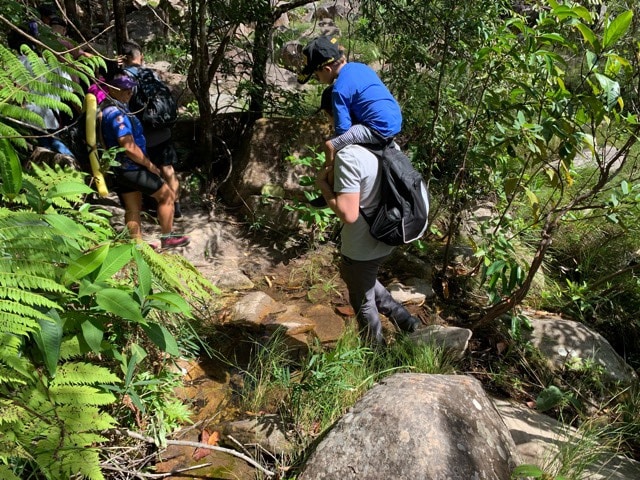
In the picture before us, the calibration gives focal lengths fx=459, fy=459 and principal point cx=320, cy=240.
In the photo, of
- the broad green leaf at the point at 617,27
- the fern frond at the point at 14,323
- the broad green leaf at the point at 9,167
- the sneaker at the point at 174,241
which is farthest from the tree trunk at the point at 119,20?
the broad green leaf at the point at 617,27

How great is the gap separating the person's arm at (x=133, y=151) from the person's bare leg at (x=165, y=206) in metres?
0.27

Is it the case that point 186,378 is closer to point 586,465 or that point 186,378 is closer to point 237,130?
point 586,465

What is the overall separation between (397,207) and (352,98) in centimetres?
82

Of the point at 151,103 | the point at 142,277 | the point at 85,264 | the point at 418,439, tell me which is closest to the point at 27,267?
the point at 85,264

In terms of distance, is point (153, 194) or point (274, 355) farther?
point (153, 194)

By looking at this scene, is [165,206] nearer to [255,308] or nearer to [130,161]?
[130,161]

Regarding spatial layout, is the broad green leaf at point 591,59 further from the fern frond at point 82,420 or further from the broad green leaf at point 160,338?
→ the fern frond at point 82,420

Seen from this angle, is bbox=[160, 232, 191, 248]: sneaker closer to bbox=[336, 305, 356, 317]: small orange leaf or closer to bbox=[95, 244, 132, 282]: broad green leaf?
bbox=[336, 305, 356, 317]: small orange leaf

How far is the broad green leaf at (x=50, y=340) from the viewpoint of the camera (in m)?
1.69

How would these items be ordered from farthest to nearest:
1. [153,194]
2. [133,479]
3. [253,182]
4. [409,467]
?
[253,182], [153,194], [133,479], [409,467]

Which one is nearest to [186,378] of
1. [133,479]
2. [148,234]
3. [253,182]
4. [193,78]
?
[133,479]

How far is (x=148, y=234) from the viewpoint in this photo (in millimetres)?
4691

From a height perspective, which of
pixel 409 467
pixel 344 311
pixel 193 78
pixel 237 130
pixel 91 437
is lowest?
pixel 344 311

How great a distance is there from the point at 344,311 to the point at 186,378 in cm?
153
